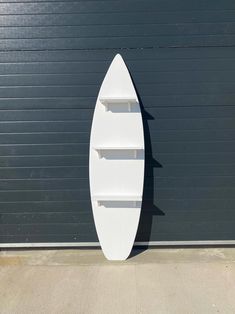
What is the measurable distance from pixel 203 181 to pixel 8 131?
2.02 m

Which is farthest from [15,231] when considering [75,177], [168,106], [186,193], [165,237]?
[168,106]

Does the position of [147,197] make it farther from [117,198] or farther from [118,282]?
[118,282]

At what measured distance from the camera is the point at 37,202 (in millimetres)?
3318

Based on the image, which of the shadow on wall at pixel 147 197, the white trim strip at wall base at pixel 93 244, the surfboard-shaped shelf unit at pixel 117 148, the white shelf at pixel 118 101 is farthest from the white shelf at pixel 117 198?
the white shelf at pixel 118 101

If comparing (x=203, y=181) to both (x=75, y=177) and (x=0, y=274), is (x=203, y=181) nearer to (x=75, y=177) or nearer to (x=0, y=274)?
(x=75, y=177)

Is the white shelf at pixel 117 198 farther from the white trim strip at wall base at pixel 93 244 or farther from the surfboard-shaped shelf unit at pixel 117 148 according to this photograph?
the white trim strip at wall base at pixel 93 244

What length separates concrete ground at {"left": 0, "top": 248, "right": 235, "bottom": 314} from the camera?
254cm

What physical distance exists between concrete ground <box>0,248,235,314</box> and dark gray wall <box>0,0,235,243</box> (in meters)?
0.21

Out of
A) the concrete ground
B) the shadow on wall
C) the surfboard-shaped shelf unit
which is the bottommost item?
the concrete ground

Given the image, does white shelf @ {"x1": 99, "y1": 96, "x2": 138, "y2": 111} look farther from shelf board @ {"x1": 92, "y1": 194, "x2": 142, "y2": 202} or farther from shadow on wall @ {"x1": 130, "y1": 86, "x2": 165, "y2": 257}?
shelf board @ {"x1": 92, "y1": 194, "x2": 142, "y2": 202}

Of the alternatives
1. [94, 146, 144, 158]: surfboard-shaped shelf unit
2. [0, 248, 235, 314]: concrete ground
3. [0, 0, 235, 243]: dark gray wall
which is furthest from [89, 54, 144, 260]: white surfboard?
[0, 248, 235, 314]: concrete ground

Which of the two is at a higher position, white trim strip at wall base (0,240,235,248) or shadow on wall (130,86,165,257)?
shadow on wall (130,86,165,257)

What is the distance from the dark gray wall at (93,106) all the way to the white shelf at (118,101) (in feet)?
0.47

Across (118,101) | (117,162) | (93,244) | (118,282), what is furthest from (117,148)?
(118,282)
